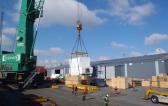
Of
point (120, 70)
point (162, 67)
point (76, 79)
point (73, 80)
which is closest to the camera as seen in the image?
point (76, 79)

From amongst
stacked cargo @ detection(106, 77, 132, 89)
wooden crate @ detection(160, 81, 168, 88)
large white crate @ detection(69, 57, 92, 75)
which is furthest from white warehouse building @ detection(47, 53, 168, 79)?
stacked cargo @ detection(106, 77, 132, 89)

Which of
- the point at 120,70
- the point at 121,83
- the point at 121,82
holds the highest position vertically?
the point at 120,70

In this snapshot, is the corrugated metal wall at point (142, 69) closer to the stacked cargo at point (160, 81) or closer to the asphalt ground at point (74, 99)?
the stacked cargo at point (160, 81)

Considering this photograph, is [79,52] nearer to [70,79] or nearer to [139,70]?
[70,79]

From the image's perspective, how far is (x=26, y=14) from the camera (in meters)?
33.5

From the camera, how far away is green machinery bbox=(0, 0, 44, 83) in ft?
107

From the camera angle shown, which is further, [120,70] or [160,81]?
[120,70]

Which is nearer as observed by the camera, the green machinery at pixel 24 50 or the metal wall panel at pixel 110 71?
the green machinery at pixel 24 50

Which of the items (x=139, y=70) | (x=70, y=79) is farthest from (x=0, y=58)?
(x=139, y=70)

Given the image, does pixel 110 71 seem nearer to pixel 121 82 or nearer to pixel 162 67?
pixel 162 67

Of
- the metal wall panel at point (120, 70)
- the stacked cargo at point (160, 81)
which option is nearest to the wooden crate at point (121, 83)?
the stacked cargo at point (160, 81)

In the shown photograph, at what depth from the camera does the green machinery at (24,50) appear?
32.7 meters

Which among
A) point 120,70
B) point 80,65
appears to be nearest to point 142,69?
point 120,70

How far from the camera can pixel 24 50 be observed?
33062mm
